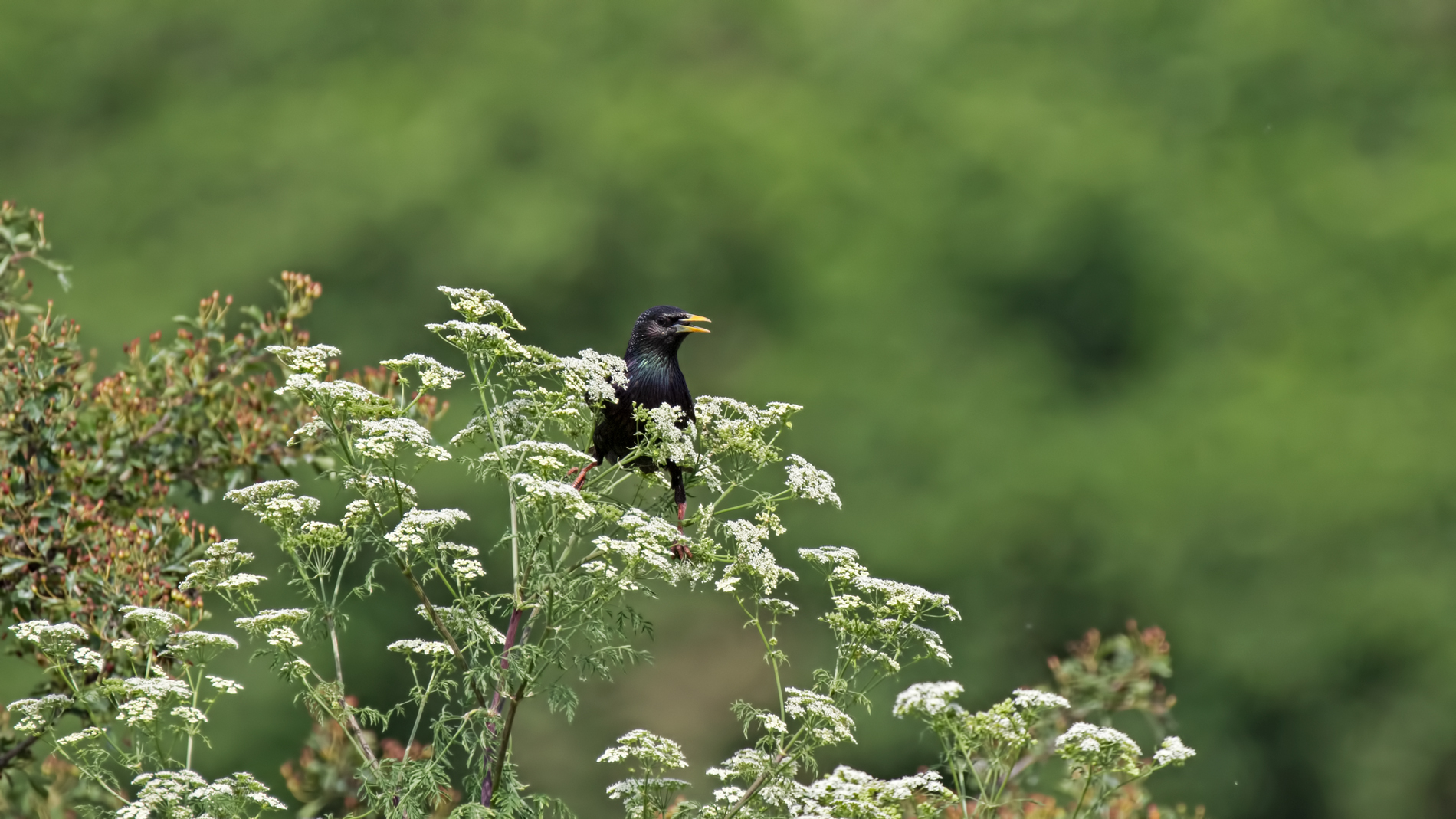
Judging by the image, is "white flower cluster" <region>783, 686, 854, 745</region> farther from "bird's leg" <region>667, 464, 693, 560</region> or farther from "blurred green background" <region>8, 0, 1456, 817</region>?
"blurred green background" <region>8, 0, 1456, 817</region>

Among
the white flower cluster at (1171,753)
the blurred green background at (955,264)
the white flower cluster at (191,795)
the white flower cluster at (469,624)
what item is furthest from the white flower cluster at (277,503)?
the blurred green background at (955,264)

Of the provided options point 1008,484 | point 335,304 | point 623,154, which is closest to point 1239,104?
point 1008,484

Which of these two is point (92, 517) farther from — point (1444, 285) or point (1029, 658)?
point (1444, 285)

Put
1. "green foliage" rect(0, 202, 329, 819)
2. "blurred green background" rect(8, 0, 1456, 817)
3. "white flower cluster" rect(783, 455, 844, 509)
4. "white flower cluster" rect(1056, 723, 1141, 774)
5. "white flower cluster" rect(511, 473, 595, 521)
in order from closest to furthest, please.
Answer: "white flower cluster" rect(511, 473, 595, 521), "white flower cluster" rect(1056, 723, 1141, 774), "white flower cluster" rect(783, 455, 844, 509), "green foliage" rect(0, 202, 329, 819), "blurred green background" rect(8, 0, 1456, 817)

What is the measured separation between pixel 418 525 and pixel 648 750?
70 centimetres

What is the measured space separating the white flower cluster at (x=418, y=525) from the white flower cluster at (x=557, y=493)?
14cm

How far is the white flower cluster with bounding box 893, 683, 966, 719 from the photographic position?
3129 millimetres

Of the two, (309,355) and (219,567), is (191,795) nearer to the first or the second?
(219,567)

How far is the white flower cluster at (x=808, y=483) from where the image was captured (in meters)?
3.42

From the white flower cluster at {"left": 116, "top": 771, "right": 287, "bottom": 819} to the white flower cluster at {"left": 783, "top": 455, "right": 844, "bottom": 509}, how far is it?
50.1 inches

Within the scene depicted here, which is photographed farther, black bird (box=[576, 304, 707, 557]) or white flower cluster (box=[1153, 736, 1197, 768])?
black bird (box=[576, 304, 707, 557])

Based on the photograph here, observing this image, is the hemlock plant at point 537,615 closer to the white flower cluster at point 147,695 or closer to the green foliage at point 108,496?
the white flower cluster at point 147,695

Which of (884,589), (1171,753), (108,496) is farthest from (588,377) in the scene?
A: (108,496)

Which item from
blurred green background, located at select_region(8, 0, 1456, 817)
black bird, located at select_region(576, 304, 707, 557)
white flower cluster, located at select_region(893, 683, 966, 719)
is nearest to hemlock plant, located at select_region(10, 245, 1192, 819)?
white flower cluster, located at select_region(893, 683, 966, 719)
